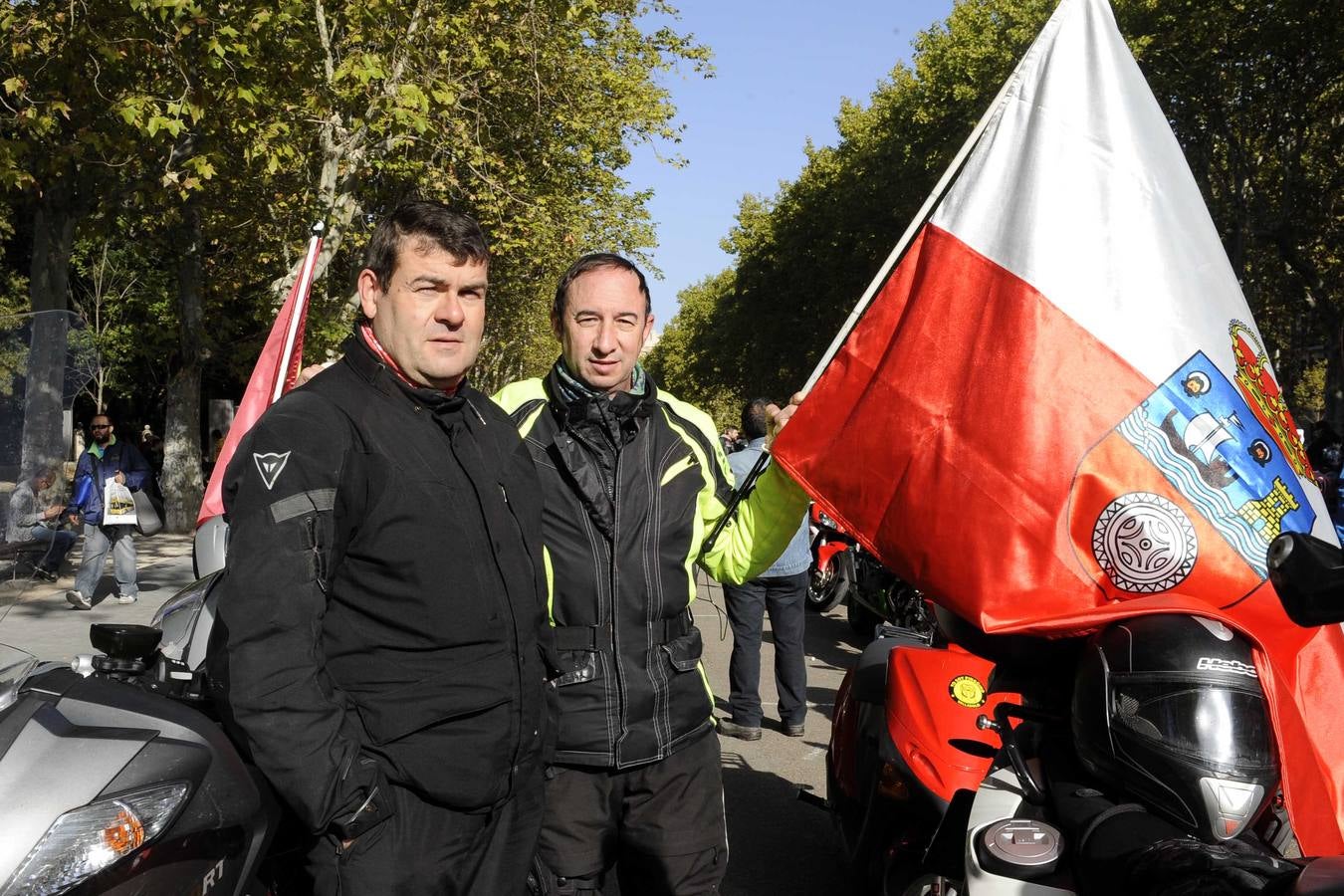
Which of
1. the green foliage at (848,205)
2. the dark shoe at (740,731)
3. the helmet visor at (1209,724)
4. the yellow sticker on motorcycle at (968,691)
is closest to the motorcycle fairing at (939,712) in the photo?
the yellow sticker on motorcycle at (968,691)

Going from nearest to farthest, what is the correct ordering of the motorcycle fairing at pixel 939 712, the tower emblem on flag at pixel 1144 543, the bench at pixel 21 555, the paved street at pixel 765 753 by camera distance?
1. the tower emblem on flag at pixel 1144 543
2. the bench at pixel 21 555
3. the motorcycle fairing at pixel 939 712
4. the paved street at pixel 765 753

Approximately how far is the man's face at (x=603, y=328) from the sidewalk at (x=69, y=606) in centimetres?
131

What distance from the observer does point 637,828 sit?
2.77 metres

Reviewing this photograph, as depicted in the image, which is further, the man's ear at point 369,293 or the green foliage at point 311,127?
the green foliage at point 311,127

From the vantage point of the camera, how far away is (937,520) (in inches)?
107

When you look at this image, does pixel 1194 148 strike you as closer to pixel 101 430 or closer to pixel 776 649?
pixel 776 649

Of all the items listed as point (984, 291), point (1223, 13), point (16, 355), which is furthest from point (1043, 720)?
point (1223, 13)

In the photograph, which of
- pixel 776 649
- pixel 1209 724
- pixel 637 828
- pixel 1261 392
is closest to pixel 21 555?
pixel 637 828

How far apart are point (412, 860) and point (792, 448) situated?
1.30 meters

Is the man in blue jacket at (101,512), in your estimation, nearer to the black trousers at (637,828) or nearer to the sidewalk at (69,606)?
the sidewalk at (69,606)

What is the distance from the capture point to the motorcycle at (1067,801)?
5.97ft

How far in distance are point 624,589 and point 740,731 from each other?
14.9 ft

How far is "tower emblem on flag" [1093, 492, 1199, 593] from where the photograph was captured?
2.46 meters

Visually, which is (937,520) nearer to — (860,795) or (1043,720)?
(1043,720)
